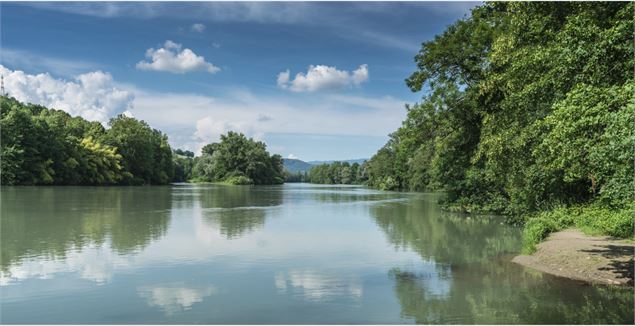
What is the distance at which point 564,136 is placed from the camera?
37.0ft

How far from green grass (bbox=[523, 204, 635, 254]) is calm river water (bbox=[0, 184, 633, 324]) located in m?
1.10

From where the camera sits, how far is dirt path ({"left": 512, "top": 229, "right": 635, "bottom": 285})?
1345cm

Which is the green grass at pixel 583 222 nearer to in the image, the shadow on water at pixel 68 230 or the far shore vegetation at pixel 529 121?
the far shore vegetation at pixel 529 121

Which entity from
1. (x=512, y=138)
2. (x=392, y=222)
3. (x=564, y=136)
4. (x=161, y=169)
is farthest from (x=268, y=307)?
(x=161, y=169)

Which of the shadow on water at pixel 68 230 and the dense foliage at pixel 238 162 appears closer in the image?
the shadow on water at pixel 68 230

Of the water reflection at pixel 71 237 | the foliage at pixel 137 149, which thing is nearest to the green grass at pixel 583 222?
the water reflection at pixel 71 237

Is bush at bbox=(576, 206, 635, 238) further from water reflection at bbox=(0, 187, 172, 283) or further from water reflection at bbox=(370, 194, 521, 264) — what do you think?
water reflection at bbox=(0, 187, 172, 283)

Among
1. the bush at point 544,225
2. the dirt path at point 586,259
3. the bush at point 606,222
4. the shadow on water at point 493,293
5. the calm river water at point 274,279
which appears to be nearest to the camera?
the shadow on water at point 493,293

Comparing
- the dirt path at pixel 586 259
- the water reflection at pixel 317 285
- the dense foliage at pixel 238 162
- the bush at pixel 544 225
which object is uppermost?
the dense foliage at pixel 238 162

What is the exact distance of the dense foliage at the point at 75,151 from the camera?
76062 millimetres

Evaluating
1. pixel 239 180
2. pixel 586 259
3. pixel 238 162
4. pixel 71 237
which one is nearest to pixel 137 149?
pixel 239 180

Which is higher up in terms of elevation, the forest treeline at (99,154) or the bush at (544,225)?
the forest treeline at (99,154)

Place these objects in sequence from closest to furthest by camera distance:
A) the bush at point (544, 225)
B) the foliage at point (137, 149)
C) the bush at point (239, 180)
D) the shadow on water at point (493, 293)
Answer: the shadow on water at point (493, 293) → the bush at point (544, 225) → the foliage at point (137, 149) → the bush at point (239, 180)

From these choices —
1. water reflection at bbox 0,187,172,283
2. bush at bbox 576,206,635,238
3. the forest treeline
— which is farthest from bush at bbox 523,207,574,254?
the forest treeline
